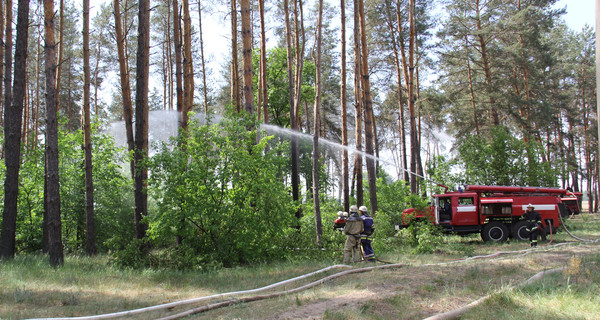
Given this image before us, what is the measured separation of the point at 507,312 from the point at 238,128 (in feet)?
23.8

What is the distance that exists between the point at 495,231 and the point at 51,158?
14318 millimetres

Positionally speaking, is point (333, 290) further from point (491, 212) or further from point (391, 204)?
point (491, 212)

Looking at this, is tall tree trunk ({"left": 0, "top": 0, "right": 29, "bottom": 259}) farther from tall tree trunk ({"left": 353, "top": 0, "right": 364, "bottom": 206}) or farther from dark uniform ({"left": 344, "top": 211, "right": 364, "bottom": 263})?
tall tree trunk ({"left": 353, "top": 0, "right": 364, "bottom": 206})

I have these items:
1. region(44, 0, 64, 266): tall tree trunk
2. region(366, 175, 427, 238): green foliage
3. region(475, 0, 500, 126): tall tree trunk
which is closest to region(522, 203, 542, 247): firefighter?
region(366, 175, 427, 238): green foliage

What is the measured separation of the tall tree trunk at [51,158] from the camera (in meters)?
10.0

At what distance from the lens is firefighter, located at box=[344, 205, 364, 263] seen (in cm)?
1099

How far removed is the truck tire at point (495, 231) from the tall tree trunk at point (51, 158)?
1356 cm

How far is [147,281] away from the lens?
8852mm

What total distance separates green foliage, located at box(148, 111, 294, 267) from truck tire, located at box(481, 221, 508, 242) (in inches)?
336

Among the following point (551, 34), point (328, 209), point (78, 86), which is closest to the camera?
point (328, 209)

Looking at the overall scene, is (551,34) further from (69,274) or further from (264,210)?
(69,274)

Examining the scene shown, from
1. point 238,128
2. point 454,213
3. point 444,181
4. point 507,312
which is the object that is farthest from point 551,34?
point 507,312

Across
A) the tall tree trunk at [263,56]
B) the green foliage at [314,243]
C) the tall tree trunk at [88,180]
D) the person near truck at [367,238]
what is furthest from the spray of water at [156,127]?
the person near truck at [367,238]

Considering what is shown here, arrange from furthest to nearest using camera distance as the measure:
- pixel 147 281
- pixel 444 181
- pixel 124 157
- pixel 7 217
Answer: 1. pixel 444 181
2. pixel 124 157
3. pixel 7 217
4. pixel 147 281
